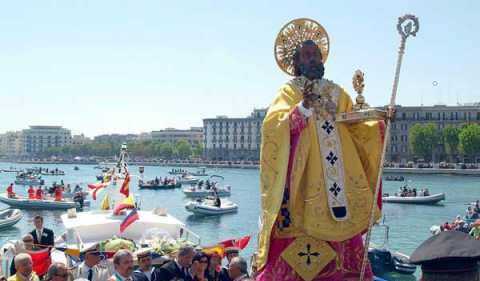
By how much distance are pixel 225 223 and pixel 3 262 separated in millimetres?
31168

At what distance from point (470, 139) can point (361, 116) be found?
354 ft

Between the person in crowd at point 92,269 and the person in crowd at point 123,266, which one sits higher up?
the person in crowd at point 123,266

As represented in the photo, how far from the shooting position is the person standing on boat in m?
7.62

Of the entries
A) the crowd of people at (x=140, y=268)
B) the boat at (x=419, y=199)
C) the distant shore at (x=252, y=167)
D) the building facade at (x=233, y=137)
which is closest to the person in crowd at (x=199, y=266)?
the crowd of people at (x=140, y=268)

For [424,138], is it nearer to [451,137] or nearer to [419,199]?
[451,137]

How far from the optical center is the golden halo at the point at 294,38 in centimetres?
867

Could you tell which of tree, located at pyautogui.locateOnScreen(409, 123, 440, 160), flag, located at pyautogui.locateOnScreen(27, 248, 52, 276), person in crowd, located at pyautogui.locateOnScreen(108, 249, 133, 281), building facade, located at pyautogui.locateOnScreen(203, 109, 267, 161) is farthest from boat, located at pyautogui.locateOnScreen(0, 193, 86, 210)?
building facade, located at pyautogui.locateOnScreen(203, 109, 267, 161)

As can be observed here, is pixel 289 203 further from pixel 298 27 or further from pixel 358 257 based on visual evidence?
pixel 298 27

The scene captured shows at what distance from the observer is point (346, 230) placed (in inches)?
302

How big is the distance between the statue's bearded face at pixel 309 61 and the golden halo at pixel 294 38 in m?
0.23

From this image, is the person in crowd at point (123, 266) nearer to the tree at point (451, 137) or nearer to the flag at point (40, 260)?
the flag at point (40, 260)

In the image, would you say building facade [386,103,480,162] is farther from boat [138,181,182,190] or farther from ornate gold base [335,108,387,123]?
ornate gold base [335,108,387,123]

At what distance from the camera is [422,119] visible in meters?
128

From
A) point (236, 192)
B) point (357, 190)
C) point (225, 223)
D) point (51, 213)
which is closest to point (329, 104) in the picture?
point (357, 190)
